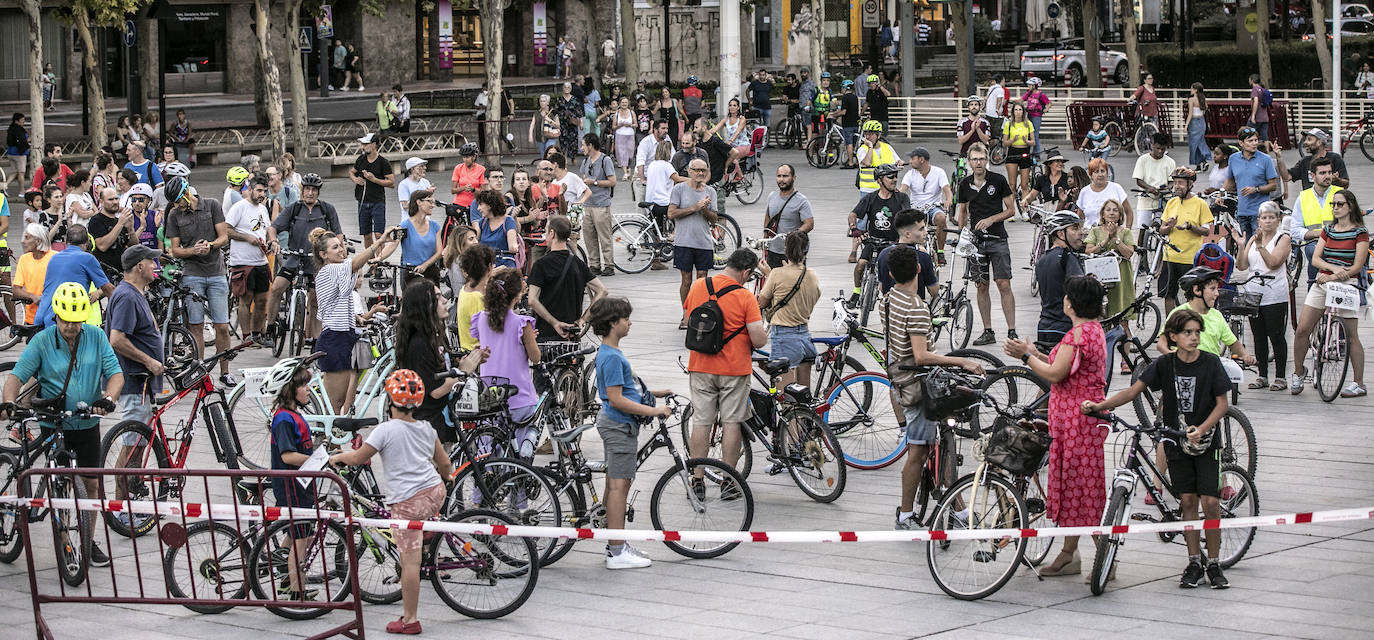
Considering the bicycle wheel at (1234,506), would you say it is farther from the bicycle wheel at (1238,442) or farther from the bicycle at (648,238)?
the bicycle at (648,238)

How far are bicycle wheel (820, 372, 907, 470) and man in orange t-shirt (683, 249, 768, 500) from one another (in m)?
1.55

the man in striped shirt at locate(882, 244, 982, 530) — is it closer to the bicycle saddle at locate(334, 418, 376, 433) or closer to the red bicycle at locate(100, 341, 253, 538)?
the bicycle saddle at locate(334, 418, 376, 433)

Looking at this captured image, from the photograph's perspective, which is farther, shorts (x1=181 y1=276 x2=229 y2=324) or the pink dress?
shorts (x1=181 y1=276 x2=229 y2=324)

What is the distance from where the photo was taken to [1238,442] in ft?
36.4

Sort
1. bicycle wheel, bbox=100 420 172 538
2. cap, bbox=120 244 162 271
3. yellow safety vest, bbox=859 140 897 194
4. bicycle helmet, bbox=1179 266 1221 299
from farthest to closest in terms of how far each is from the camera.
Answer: yellow safety vest, bbox=859 140 897 194
cap, bbox=120 244 162 271
bicycle helmet, bbox=1179 266 1221 299
bicycle wheel, bbox=100 420 172 538

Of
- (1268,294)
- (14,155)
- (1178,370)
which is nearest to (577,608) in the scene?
(1178,370)

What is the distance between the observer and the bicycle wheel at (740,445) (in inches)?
427

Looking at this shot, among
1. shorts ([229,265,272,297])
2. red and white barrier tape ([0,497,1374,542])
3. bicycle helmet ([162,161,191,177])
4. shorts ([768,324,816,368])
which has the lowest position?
red and white barrier tape ([0,497,1374,542])

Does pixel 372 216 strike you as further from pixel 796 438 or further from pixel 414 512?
pixel 414 512

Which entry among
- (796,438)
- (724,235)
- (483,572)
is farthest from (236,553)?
(724,235)

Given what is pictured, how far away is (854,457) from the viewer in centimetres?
1213

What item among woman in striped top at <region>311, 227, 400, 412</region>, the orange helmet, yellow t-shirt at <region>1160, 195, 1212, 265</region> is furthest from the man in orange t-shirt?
yellow t-shirt at <region>1160, 195, 1212, 265</region>

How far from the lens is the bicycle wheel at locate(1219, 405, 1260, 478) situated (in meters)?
9.91

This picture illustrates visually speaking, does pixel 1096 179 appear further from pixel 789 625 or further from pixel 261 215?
pixel 789 625
